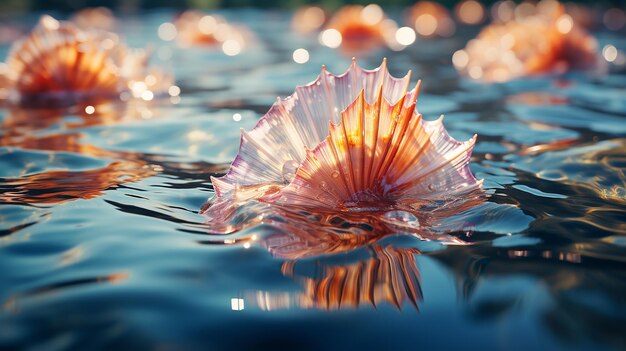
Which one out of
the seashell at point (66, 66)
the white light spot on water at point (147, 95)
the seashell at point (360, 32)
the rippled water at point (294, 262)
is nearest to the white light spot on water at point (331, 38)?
the seashell at point (360, 32)

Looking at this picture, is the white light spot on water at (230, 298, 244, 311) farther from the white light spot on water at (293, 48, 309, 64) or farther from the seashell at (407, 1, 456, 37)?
the seashell at (407, 1, 456, 37)

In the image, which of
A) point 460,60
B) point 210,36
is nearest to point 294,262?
point 460,60

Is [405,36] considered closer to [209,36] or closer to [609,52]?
[209,36]

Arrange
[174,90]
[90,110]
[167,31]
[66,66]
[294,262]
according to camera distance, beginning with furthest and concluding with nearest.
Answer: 1. [167,31]
2. [174,90]
3. [66,66]
4. [90,110]
5. [294,262]

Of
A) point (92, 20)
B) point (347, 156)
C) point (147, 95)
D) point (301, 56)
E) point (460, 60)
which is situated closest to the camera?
point (347, 156)

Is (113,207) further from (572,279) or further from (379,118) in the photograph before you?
(572,279)

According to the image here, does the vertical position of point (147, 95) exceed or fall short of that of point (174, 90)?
it falls short

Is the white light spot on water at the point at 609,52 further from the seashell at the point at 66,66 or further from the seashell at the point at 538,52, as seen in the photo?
the seashell at the point at 66,66
